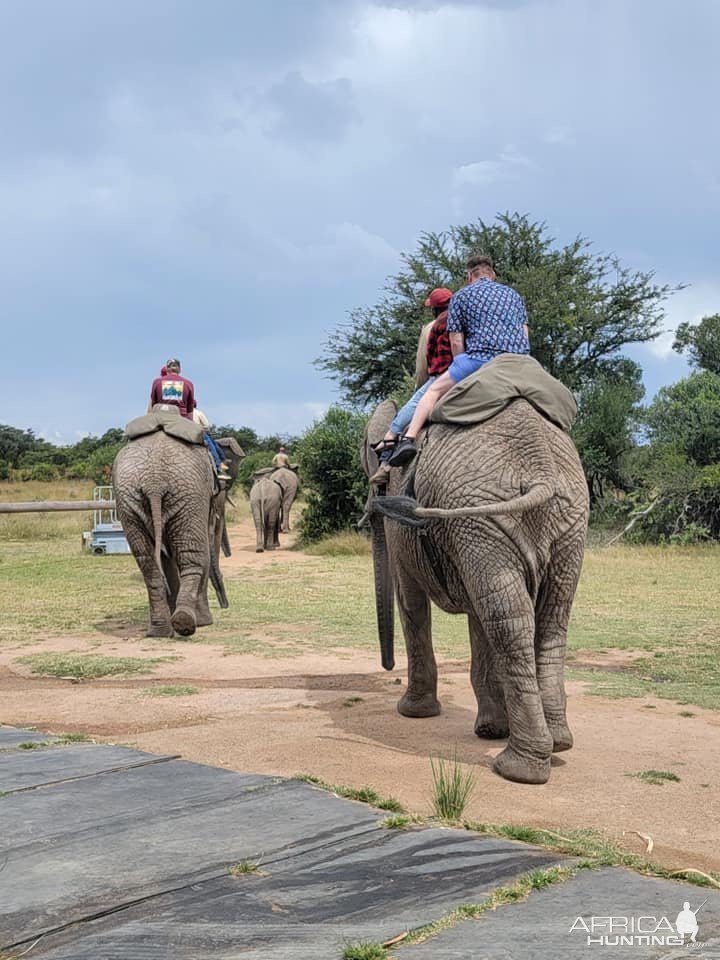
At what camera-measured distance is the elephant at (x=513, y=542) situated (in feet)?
16.4

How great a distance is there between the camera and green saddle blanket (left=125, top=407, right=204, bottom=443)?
10.5 meters

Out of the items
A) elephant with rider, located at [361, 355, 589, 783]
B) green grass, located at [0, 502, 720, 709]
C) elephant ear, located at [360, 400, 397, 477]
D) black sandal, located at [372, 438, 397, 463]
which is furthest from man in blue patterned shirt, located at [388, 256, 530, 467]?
green grass, located at [0, 502, 720, 709]

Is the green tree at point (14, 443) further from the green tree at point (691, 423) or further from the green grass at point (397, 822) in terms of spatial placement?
the green grass at point (397, 822)

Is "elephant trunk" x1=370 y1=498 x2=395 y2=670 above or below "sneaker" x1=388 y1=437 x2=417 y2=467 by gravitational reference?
below

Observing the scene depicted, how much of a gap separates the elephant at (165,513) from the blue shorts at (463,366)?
5.16 meters

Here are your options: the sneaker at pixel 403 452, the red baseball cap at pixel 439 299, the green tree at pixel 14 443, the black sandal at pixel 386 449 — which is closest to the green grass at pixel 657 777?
the sneaker at pixel 403 452

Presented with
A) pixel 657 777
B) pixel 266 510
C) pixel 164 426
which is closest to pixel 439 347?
pixel 657 777

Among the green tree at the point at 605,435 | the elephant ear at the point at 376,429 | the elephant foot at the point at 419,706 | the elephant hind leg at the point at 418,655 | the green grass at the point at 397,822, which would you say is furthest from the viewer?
the green tree at the point at 605,435

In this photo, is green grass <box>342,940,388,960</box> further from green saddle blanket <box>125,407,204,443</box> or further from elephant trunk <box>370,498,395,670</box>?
green saddle blanket <box>125,407,204,443</box>

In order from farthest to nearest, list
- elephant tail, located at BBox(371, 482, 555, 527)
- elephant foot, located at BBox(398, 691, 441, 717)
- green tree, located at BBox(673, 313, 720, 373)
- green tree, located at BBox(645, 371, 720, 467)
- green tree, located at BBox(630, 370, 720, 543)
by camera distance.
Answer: green tree, located at BBox(673, 313, 720, 373), green tree, located at BBox(645, 371, 720, 467), green tree, located at BBox(630, 370, 720, 543), elephant foot, located at BBox(398, 691, 441, 717), elephant tail, located at BBox(371, 482, 555, 527)

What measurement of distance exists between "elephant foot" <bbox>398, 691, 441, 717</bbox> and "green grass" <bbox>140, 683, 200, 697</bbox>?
166 cm

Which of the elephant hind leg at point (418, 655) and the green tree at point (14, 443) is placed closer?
the elephant hind leg at point (418, 655)

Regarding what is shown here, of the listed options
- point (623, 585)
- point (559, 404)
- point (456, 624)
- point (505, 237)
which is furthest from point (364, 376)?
point (559, 404)

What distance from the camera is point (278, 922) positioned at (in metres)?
2.96
